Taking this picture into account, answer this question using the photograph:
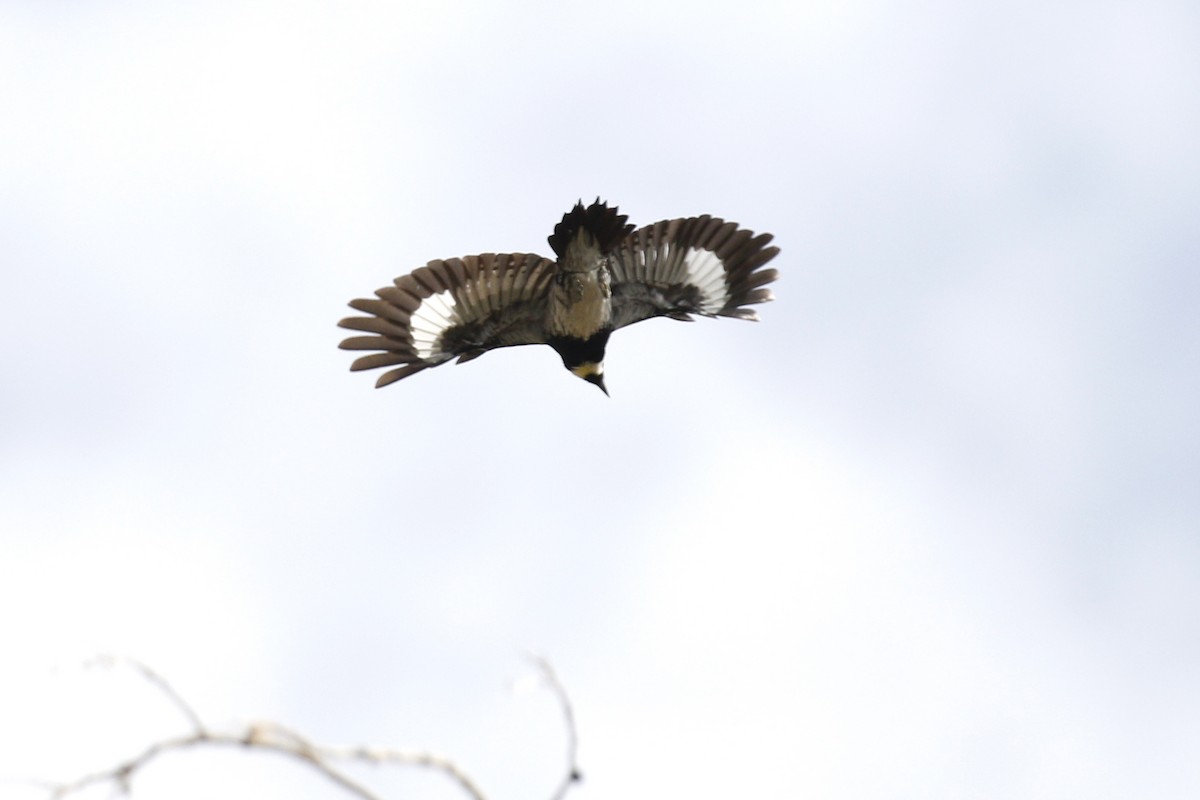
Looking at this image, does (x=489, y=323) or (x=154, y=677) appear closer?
(x=154, y=677)

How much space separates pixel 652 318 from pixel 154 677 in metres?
8.58

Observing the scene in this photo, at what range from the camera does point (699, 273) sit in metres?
10.5

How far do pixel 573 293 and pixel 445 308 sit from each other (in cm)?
102

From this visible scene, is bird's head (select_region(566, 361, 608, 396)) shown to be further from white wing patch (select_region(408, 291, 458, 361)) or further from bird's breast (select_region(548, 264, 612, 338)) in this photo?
white wing patch (select_region(408, 291, 458, 361))

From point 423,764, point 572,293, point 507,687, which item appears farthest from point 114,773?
point 572,293

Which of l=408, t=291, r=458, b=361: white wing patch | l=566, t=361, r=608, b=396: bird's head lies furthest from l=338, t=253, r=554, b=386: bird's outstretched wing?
l=566, t=361, r=608, b=396: bird's head

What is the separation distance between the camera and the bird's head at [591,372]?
34.7 ft

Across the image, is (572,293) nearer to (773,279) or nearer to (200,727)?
(773,279)

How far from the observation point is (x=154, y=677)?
246cm

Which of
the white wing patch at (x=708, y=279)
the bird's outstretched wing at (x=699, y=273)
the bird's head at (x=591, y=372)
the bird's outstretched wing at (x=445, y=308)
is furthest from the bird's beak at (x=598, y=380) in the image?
the white wing patch at (x=708, y=279)

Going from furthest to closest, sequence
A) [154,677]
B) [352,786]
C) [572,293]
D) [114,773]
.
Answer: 1. [572,293]
2. [154,677]
3. [114,773]
4. [352,786]

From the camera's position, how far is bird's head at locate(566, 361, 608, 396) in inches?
416

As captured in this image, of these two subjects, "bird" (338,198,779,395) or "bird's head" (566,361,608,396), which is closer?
"bird" (338,198,779,395)

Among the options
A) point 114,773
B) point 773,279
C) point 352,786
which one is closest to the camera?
point 352,786
